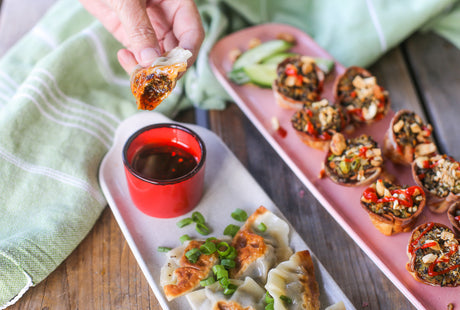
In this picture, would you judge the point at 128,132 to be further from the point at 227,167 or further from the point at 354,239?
the point at 354,239

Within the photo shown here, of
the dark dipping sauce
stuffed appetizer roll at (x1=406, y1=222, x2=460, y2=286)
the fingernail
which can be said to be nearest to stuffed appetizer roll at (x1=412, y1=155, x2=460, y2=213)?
stuffed appetizer roll at (x1=406, y1=222, x2=460, y2=286)

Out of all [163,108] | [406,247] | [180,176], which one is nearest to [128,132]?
[163,108]

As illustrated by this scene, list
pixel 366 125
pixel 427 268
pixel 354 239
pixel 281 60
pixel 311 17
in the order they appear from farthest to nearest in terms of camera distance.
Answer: pixel 311 17 < pixel 281 60 < pixel 366 125 < pixel 354 239 < pixel 427 268

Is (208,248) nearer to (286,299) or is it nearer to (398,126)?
(286,299)

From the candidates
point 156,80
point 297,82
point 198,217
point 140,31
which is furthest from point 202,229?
point 297,82

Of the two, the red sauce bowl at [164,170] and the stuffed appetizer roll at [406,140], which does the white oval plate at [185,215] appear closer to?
the red sauce bowl at [164,170]

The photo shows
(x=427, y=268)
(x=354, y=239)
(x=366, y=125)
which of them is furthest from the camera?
(x=366, y=125)
